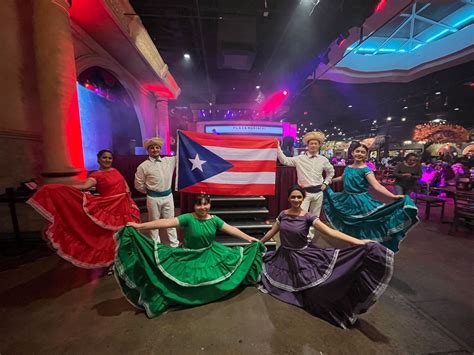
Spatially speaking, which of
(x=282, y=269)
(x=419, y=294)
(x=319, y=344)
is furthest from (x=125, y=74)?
(x=419, y=294)

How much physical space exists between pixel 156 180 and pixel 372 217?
303cm

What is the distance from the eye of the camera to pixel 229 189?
3.22 meters

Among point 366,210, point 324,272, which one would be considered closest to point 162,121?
point 366,210

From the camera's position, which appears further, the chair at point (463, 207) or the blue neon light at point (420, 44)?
the blue neon light at point (420, 44)

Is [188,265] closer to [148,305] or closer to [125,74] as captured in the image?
[148,305]

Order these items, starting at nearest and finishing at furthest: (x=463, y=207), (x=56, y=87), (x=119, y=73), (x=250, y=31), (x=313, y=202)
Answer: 1. (x=313, y=202)
2. (x=56, y=87)
3. (x=463, y=207)
4. (x=250, y=31)
5. (x=119, y=73)

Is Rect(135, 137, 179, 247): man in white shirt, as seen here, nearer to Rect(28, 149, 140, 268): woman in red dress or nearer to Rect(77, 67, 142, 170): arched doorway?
Rect(28, 149, 140, 268): woman in red dress

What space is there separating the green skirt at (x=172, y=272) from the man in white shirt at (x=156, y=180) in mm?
1069

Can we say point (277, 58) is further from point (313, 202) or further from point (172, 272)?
point (172, 272)

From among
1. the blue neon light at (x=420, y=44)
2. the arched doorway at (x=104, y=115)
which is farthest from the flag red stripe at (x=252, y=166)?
the blue neon light at (x=420, y=44)

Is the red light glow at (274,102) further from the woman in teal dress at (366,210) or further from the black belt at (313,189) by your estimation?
the woman in teal dress at (366,210)

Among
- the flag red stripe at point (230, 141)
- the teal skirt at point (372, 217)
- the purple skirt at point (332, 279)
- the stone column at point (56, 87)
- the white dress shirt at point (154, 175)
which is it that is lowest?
the purple skirt at point (332, 279)

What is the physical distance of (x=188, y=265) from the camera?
7.12 feet

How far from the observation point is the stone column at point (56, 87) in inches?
141
